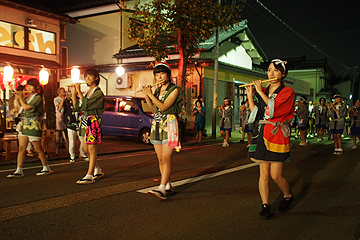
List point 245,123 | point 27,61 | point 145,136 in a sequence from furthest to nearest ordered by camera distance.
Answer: point 27,61, point 245,123, point 145,136

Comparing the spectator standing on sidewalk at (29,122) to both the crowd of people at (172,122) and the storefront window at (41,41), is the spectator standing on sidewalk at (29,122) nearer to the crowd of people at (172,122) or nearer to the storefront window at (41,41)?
the crowd of people at (172,122)

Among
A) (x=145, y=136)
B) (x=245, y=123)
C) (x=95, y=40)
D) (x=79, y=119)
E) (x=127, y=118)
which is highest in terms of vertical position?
(x=95, y=40)

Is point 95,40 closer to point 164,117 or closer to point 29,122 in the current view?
point 29,122

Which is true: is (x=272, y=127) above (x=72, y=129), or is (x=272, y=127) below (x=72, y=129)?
above

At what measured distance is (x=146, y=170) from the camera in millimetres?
7008

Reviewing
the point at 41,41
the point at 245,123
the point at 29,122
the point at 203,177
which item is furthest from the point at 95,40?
the point at 203,177

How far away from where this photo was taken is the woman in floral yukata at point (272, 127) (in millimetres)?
3871

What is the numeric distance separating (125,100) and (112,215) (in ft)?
31.8

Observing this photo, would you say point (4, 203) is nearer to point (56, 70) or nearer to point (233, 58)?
point (56, 70)

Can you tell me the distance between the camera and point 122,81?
816 inches

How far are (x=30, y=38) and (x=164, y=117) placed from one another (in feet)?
53.3

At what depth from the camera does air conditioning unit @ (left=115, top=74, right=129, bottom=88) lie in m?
20.5

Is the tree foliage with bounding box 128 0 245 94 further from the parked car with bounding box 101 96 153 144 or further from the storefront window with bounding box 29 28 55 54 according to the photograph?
the storefront window with bounding box 29 28 55 54

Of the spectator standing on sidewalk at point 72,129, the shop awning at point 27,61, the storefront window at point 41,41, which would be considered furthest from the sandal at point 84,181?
the storefront window at point 41,41
